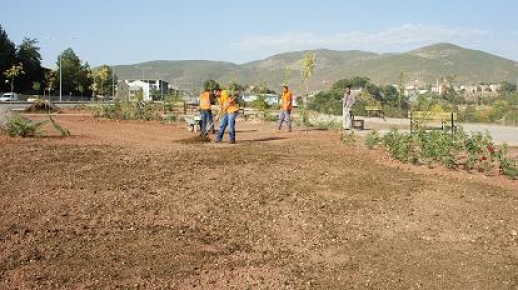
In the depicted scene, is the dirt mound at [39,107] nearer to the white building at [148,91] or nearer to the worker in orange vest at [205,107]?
the white building at [148,91]

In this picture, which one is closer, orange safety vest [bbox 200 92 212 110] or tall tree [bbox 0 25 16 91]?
orange safety vest [bbox 200 92 212 110]

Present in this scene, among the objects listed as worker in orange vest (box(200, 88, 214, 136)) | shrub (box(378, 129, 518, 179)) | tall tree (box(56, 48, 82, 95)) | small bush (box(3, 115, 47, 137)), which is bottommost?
shrub (box(378, 129, 518, 179))

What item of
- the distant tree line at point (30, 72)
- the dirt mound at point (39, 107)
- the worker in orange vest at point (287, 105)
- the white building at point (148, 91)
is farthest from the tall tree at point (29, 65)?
the worker in orange vest at point (287, 105)

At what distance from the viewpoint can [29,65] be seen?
6644cm

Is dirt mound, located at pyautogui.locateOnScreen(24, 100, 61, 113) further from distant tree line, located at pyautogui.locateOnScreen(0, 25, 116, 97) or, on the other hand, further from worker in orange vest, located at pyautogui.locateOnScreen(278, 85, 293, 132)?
distant tree line, located at pyautogui.locateOnScreen(0, 25, 116, 97)

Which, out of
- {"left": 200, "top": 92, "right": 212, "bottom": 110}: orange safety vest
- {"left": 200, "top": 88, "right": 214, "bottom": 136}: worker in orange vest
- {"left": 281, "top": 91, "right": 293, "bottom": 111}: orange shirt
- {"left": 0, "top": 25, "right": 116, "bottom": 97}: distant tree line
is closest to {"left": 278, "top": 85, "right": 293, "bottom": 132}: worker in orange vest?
{"left": 281, "top": 91, "right": 293, "bottom": 111}: orange shirt

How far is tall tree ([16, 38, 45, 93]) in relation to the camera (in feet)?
215

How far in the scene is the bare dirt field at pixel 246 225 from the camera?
4.50 metres

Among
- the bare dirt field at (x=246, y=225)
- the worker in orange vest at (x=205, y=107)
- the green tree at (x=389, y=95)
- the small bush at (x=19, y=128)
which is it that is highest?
the green tree at (x=389, y=95)

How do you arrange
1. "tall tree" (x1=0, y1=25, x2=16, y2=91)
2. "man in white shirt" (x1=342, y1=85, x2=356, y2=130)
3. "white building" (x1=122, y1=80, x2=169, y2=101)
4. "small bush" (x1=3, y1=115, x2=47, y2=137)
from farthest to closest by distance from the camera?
1. "tall tree" (x1=0, y1=25, x2=16, y2=91)
2. "white building" (x1=122, y1=80, x2=169, y2=101)
3. "man in white shirt" (x1=342, y1=85, x2=356, y2=130)
4. "small bush" (x1=3, y1=115, x2=47, y2=137)

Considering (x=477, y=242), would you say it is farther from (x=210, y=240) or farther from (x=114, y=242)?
(x=114, y=242)

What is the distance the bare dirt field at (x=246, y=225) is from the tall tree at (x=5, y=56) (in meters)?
59.0

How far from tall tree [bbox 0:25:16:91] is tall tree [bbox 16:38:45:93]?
4.19 feet

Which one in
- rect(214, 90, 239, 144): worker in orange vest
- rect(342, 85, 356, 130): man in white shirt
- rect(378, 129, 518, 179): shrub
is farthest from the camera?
rect(342, 85, 356, 130): man in white shirt
